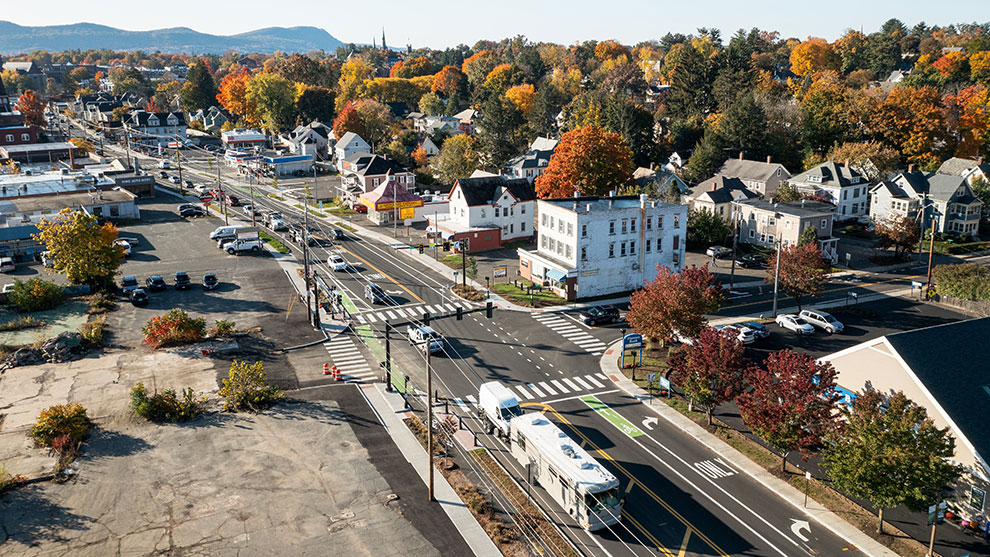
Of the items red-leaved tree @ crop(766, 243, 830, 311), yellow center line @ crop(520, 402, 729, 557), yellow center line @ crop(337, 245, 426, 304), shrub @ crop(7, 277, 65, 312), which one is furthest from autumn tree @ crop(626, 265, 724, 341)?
shrub @ crop(7, 277, 65, 312)

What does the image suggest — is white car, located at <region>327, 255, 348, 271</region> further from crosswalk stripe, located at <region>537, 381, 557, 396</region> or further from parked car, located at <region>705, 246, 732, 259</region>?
parked car, located at <region>705, 246, 732, 259</region>

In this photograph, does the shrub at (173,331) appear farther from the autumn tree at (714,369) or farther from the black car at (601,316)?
the autumn tree at (714,369)

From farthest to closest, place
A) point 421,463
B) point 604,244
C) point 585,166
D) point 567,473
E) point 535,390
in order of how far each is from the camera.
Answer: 1. point 585,166
2. point 604,244
3. point 535,390
4. point 421,463
5. point 567,473

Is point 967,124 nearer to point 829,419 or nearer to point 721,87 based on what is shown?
point 721,87

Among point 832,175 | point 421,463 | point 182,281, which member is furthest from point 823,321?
point 182,281

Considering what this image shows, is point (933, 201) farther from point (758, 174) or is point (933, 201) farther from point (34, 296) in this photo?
point (34, 296)

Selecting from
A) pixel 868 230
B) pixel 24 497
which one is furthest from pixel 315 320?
pixel 868 230
